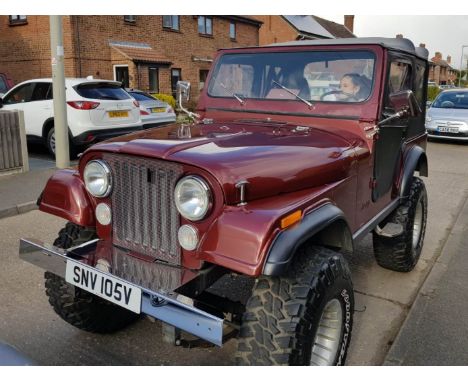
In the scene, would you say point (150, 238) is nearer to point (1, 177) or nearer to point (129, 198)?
point (129, 198)

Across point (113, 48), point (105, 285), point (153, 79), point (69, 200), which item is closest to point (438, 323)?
point (105, 285)

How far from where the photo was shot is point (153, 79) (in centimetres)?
1936

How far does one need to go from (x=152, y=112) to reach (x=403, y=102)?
797cm

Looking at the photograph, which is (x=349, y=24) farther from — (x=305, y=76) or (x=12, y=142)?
(x=305, y=76)

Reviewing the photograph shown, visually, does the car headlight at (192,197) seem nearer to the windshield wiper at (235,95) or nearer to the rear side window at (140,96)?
the windshield wiper at (235,95)

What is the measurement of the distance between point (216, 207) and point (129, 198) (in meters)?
0.55

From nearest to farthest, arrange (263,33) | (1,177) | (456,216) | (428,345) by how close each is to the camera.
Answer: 1. (428,345)
2. (456,216)
3. (1,177)
4. (263,33)

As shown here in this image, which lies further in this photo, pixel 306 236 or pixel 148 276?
pixel 148 276

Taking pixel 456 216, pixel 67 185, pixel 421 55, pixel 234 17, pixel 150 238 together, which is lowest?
pixel 456 216

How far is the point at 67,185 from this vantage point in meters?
2.73

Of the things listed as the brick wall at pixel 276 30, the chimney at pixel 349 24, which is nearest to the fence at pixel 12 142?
the brick wall at pixel 276 30

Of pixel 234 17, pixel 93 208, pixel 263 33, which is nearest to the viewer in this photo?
pixel 93 208

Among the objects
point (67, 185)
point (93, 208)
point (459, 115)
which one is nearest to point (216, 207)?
point (93, 208)

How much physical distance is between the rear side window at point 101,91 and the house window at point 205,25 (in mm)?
13827
